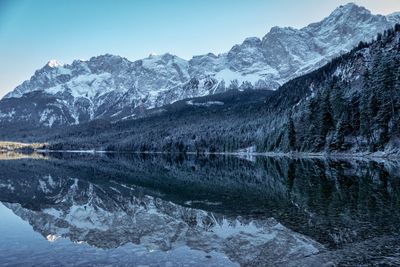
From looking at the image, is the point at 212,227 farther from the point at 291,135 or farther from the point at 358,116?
the point at 291,135

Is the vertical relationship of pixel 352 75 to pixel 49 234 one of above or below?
above

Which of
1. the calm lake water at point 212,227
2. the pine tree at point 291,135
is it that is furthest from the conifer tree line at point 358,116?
the calm lake water at point 212,227

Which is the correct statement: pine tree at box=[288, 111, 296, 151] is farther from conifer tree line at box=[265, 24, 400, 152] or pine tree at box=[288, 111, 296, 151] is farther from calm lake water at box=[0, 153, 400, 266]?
calm lake water at box=[0, 153, 400, 266]

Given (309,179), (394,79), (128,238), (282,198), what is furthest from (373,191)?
(394,79)

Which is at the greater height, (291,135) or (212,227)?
(212,227)

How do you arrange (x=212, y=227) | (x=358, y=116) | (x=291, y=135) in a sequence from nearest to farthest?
1. (x=212, y=227)
2. (x=358, y=116)
3. (x=291, y=135)

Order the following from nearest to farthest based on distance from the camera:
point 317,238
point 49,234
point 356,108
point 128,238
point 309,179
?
1. point 317,238
2. point 128,238
3. point 49,234
4. point 309,179
5. point 356,108

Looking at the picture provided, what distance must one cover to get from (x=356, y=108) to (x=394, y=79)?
55.7 feet

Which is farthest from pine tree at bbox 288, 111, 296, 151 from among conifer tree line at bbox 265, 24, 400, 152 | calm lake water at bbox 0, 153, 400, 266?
calm lake water at bbox 0, 153, 400, 266

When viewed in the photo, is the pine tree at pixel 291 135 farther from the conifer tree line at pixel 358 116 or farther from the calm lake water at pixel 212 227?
the calm lake water at pixel 212 227

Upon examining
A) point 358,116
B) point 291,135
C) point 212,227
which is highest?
point 358,116

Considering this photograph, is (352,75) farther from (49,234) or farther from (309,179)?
(49,234)

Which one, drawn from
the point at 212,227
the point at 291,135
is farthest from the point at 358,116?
the point at 212,227

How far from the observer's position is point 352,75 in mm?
165250
